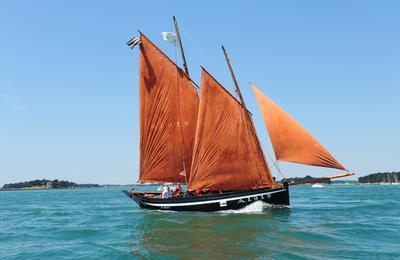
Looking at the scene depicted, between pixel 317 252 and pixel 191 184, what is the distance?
64.0 ft

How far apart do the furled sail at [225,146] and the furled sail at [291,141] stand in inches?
91.1

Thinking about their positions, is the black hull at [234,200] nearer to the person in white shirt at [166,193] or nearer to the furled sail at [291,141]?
the person in white shirt at [166,193]

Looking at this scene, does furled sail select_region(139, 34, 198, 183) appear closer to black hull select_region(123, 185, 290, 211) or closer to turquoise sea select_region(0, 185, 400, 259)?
black hull select_region(123, 185, 290, 211)

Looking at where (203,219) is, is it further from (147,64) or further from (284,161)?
(147,64)

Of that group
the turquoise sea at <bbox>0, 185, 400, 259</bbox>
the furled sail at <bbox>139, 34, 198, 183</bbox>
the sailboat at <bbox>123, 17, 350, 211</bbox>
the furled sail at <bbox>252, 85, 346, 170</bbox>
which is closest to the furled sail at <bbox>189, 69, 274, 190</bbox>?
the sailboat at <bbox>123, 17, 350, 211</bbox>

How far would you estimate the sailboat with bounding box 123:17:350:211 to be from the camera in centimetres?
3666

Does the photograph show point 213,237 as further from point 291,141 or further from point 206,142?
point 206,142

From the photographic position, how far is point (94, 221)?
37594 millimetres

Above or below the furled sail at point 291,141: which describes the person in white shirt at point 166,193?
below

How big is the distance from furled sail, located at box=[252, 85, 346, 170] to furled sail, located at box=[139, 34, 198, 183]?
7.91 metres

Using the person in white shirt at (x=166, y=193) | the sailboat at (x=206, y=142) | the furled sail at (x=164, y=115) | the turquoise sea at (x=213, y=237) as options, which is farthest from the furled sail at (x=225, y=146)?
the person in white shirt at (x=166, y=193)

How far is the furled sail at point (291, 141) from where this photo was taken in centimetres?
3450

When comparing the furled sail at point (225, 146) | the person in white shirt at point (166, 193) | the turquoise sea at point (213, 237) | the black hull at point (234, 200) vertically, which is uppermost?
the furled sail at point (225, 146)

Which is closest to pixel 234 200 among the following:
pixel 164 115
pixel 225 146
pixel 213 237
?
pixel 225 146
